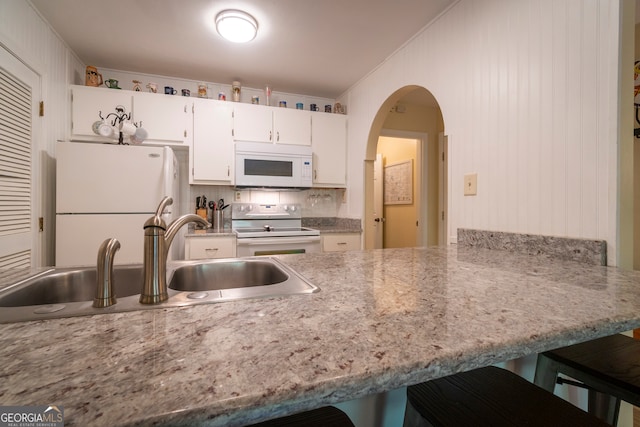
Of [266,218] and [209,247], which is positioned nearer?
[209,247]

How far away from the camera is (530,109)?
4.45ft

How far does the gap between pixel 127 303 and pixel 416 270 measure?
85 cm

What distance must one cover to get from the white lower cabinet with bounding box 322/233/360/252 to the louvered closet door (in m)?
2.15

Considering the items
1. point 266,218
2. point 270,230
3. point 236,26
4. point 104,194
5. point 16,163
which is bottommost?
point 270,230

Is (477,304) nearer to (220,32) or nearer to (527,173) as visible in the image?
(527,173)

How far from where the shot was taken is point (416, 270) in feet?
3.33

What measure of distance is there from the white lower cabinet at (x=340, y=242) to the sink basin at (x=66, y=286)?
1.91 m

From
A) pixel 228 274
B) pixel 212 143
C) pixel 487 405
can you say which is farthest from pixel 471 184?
pixel 212 143

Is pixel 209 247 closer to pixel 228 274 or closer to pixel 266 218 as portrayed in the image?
pixel 266 218

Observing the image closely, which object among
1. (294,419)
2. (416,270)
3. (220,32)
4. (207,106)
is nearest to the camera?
(294,419)

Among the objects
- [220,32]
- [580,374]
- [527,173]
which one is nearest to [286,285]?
[580,374]

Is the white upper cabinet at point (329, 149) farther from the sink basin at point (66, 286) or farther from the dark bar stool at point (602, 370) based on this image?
the dark bar stool at point (602, 370)

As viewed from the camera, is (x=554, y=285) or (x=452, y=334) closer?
(x=452, y=334)

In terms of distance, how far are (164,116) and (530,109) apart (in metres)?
2.72
